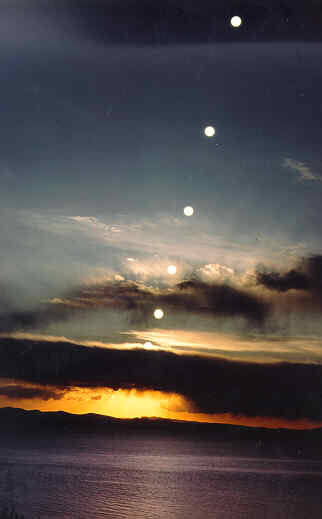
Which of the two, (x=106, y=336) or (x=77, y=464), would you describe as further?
(x=77, y=464)

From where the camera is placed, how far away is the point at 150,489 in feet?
60.0

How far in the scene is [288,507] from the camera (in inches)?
552

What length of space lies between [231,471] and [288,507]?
38.7ft

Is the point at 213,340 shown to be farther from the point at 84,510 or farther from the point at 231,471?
the point at 231,471

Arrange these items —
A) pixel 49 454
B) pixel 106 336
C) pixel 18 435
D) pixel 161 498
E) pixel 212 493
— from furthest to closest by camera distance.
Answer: pixel 18 435
pixel 49 454
pixel 212 493
pixel 161 498
pixel 106 336

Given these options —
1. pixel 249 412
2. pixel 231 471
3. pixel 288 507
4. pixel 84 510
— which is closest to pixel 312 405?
pixel 249 412

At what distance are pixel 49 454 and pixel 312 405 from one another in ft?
73.3

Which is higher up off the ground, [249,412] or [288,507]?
[249,412]

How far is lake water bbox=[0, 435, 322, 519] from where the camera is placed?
42.0ft

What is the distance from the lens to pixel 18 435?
38.3m

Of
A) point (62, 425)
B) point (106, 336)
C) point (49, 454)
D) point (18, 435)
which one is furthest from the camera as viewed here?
point (62, 425)

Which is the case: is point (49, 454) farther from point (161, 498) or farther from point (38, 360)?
point (38, 360)

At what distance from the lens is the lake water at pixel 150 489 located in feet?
42.0

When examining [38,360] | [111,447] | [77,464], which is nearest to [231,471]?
[77,464]
